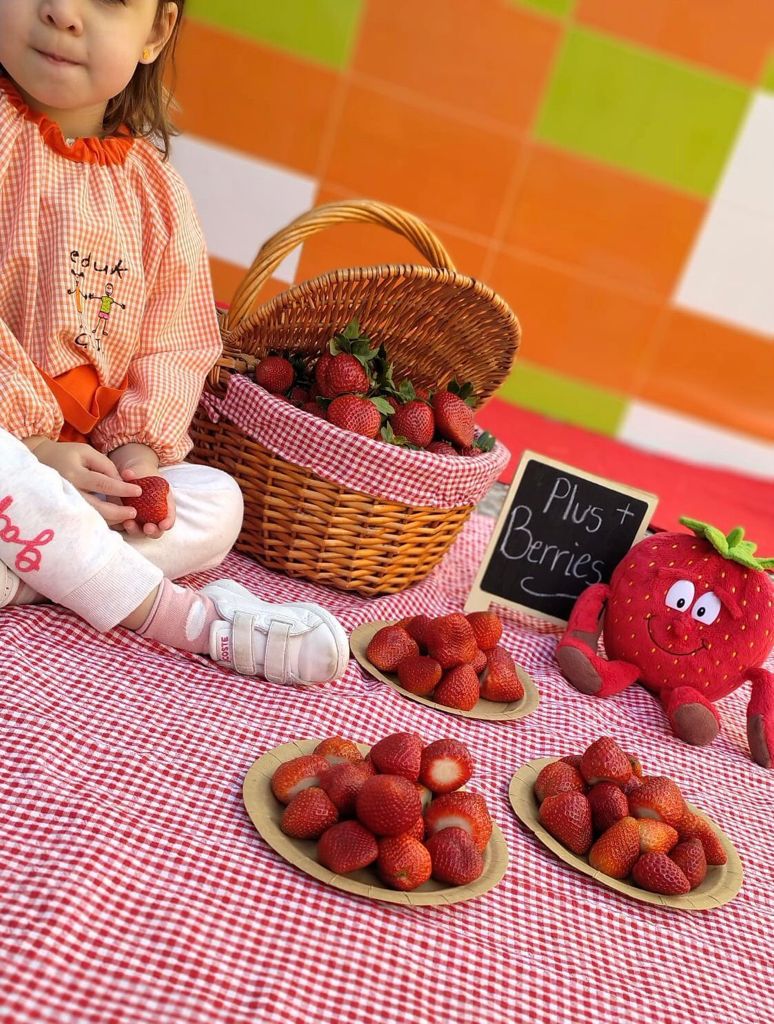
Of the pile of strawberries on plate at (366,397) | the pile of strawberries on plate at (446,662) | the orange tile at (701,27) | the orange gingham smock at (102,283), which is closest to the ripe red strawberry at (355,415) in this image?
the pile of strawberries on plate at (366,397)

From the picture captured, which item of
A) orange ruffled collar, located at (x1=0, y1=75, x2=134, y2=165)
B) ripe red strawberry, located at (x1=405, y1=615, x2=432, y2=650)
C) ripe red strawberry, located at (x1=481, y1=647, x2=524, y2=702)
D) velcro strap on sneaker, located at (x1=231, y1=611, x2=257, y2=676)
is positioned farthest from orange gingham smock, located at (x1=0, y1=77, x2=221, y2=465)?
ripe red strawberry, located at (x1=481, y1=647, x2=524, y2=702)

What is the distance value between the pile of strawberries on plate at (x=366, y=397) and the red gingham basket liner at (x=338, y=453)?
0.17 feet

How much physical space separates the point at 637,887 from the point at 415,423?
32.6 inches

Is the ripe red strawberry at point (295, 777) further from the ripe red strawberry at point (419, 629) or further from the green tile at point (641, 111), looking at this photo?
the green tile at point (641, 111)

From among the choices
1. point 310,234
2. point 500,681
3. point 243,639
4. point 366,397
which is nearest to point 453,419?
point 366,397

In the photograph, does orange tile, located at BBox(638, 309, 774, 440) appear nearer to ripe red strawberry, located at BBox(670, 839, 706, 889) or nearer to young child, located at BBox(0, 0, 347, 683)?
young child, located at BBox(0, 0, 347, 683)

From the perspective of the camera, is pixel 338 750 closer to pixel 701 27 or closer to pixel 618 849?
pixel 618 849

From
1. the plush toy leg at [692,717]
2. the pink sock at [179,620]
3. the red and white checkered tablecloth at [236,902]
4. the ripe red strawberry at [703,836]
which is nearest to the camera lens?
the red and white checkered tablecloth at [236,902]

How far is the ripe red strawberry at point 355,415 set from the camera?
5.35 ft

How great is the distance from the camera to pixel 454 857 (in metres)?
1.04

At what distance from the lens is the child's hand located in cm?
135

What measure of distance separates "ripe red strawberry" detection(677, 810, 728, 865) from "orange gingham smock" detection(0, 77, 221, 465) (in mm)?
884

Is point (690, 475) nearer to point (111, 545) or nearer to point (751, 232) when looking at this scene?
point (751, 232)

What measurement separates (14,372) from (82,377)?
15cm
